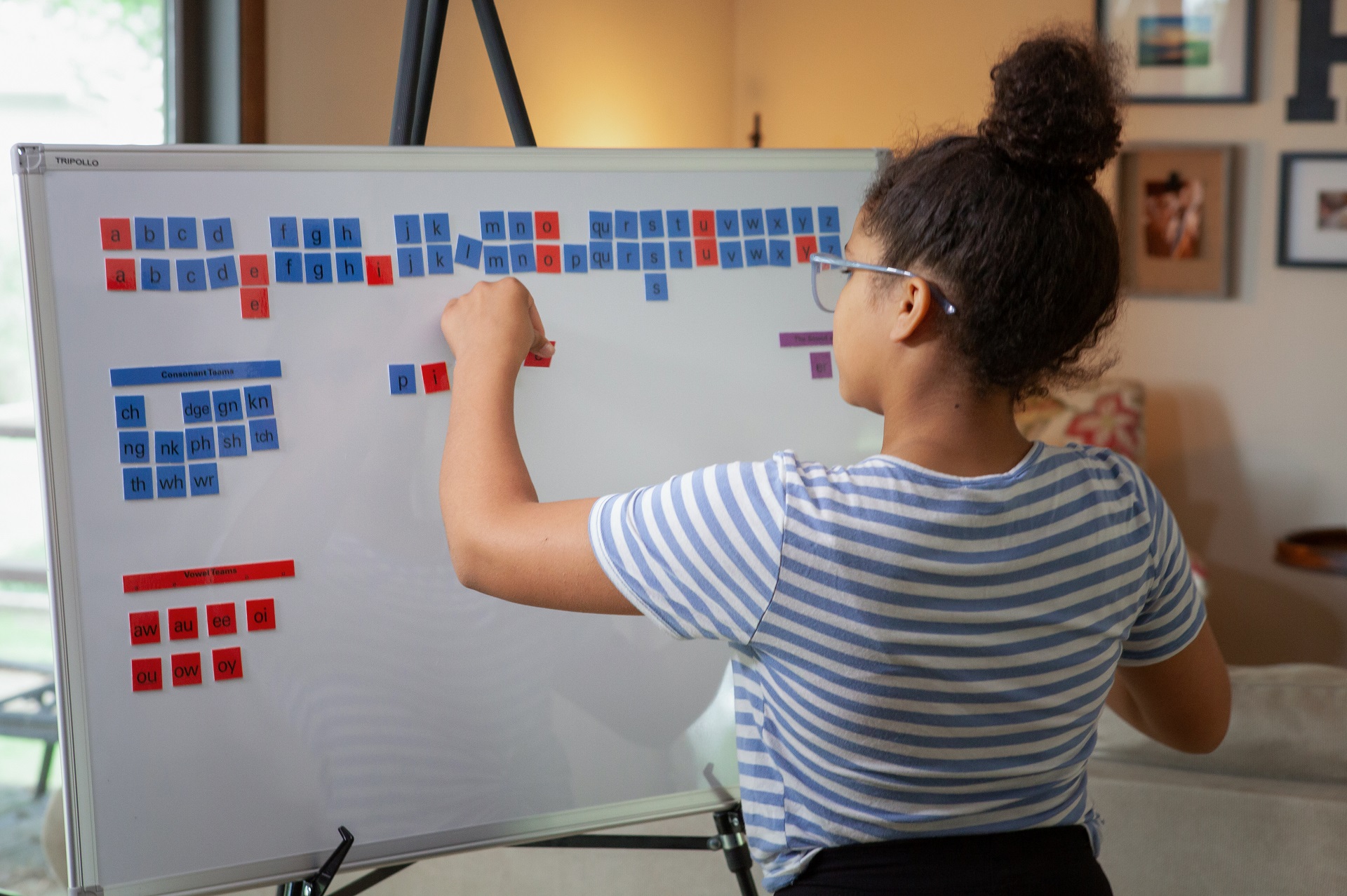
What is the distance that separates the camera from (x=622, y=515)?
2.37 feet

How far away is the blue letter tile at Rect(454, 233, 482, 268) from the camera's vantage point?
105 cm

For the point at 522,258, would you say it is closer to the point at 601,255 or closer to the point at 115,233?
the point at 601,255

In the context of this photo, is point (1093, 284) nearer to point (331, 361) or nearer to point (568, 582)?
point (568, 582)

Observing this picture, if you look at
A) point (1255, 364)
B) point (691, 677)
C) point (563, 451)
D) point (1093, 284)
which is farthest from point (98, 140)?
point (1255, 364)

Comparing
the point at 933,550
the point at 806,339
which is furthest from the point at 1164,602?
the point at 806,339

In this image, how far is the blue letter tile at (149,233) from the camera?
959 mm

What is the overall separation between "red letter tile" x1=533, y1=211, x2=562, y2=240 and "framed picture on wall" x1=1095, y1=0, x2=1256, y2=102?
8.86ft

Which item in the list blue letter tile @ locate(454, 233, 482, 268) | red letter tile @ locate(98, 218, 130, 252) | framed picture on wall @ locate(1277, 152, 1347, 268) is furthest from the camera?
framed picture on wall @ locate(1277, 152, 1347, 268)

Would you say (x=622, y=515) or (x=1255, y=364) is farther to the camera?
(x=1255, y=364)

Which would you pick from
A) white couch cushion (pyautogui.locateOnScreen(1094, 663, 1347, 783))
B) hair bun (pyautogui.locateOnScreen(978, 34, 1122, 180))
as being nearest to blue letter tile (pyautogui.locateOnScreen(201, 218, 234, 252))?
hair bun (pyautogui.locateOnScreen(978, 34, 1122, 180))

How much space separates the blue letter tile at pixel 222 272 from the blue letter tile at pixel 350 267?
3.7 inches

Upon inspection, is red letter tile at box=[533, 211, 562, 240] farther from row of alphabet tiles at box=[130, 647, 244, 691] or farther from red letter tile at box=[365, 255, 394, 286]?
row of alphabet tiles at box=[130, 647, 244, 691]

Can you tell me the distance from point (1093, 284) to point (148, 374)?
2.66 ft

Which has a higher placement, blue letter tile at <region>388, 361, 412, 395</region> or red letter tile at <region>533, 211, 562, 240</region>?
red letter tile at <region>533, 211, 562, 240</region>
